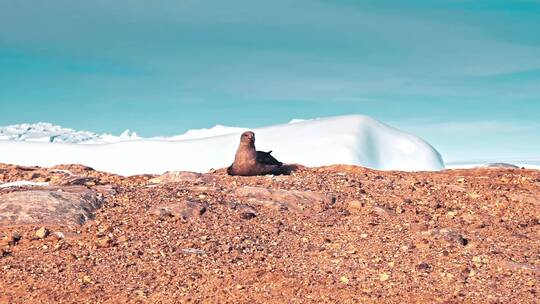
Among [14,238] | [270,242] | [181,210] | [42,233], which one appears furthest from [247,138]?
[14,238]

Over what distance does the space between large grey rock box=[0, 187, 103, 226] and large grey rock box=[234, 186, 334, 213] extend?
3861mm

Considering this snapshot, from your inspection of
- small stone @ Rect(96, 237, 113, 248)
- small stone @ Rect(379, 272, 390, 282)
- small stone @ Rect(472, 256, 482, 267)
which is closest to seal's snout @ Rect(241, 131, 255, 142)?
small stone @ Rect(96, 237, 113, 248)

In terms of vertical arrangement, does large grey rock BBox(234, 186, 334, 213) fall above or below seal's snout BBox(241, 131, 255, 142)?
below

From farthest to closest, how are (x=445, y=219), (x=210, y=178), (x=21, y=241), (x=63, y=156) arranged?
(x=63, y=156)
(x=210, y=178)
(x=445, y=219)
(x=21, y=241)

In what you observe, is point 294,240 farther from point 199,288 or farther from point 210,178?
point 210,178

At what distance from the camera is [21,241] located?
40.7 feet

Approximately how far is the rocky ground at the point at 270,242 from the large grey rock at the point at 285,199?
50 millimetres

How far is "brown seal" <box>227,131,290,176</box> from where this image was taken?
851 inches

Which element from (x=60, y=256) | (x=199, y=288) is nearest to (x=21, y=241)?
(x=60, y=256)

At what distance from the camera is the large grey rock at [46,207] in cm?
1310

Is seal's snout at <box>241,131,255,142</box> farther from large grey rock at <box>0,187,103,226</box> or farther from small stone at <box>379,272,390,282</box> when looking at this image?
small stone at <box>379,272,390,282</box>

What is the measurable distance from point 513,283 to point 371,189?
680 cm

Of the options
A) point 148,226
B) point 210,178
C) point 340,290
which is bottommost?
point 340,290

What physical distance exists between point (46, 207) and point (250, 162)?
9404mm
